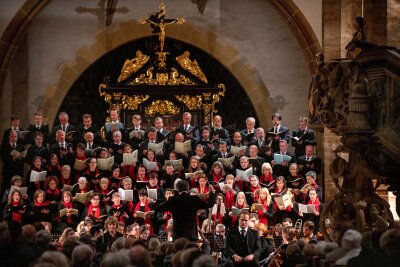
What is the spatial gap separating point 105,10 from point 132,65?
113cm

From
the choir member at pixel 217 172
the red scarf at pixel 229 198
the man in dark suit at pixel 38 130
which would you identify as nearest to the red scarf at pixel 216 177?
the choir member at pixel 217 172

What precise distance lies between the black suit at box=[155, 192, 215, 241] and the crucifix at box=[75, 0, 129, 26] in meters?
8.63

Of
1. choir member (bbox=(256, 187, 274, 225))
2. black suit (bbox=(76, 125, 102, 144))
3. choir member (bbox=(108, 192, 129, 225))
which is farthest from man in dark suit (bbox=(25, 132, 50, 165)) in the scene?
choir member (bbox=(256, 187, 274, 225))

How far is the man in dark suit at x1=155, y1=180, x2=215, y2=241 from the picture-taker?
→ 10336mm

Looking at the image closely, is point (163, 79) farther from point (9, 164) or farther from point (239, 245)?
point (239, 245)

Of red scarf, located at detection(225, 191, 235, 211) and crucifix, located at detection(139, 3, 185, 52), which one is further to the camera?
crucifix, located at detection(139, 3, 185, 52)

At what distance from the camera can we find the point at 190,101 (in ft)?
60.1

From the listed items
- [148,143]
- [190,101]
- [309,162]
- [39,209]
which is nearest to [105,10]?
[190,101]

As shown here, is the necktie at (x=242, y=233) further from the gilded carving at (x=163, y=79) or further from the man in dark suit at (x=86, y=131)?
the gilded carving at (x=163, y=79)

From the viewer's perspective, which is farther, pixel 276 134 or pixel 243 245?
pixel 276 134

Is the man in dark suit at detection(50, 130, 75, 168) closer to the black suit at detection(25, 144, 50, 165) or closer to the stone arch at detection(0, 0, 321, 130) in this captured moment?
the black suit at detection(25, 144, 50, 165)

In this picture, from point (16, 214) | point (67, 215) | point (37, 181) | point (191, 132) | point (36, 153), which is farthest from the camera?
point (191, 132)

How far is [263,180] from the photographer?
575 inches

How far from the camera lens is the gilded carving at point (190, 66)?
18.5 metres
